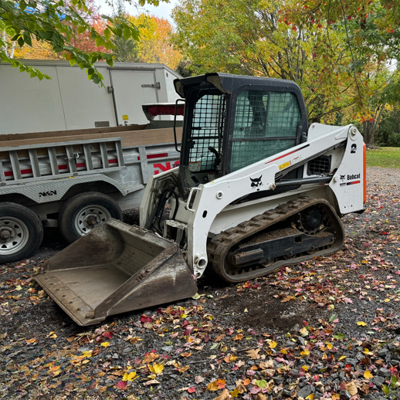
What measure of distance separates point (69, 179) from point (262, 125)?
10.2 ft

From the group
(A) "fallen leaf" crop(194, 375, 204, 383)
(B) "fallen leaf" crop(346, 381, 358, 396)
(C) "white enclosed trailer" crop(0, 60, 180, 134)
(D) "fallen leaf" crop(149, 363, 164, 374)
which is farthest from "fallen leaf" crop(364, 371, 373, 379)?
(C) "white enclosed trailer" crop(0, 60, 180, 134)

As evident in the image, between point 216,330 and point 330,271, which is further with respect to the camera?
point 330,271

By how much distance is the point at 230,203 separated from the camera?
482cm

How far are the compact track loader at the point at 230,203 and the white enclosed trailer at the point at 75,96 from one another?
155 inches

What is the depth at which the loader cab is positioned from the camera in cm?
472

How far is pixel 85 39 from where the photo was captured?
25.3 metres

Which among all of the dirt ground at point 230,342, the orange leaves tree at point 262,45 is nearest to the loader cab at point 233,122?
the dirt ground at point 230,342

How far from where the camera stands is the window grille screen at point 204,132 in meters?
5.18

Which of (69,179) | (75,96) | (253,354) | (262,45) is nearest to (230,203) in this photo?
(253,354)

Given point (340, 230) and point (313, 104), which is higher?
point (313, 104)

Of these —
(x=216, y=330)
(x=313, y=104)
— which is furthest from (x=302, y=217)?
(x=313, y=104)

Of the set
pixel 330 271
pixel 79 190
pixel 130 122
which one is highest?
pixel 130 122

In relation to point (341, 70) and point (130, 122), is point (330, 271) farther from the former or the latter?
point (341, 70)

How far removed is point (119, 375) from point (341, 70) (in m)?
13.0
